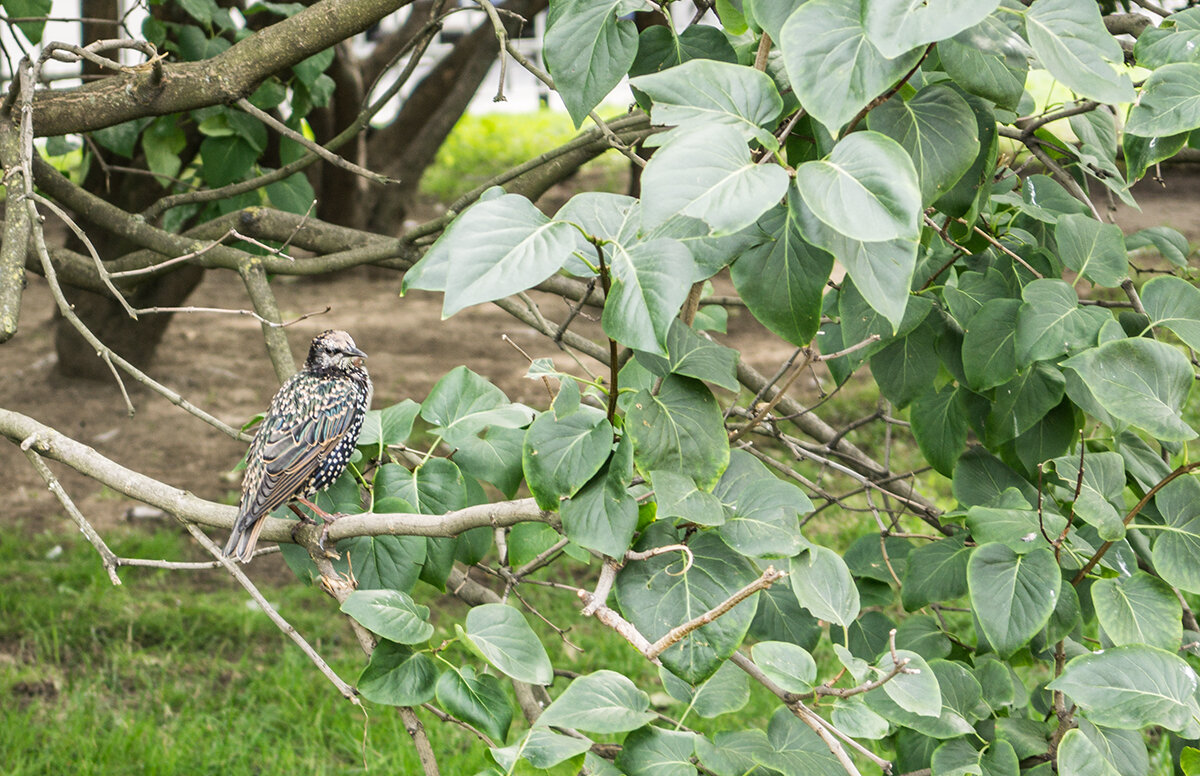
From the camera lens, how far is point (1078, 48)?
51.1 inches

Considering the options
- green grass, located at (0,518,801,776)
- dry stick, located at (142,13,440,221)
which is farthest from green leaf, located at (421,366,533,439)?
green grass, located at (0,518,801,776)

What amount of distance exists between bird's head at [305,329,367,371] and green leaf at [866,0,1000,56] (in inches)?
79.1

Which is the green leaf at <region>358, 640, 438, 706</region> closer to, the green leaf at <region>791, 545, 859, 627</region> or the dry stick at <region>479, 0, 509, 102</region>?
the green leaf at <region>791, 545, 859, 627</region>

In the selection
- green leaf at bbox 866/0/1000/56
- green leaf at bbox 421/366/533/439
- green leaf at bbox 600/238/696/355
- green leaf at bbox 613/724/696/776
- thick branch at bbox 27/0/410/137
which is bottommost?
green leaf at bbox 613/724/696/776

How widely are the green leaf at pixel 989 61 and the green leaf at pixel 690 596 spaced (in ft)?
2.36

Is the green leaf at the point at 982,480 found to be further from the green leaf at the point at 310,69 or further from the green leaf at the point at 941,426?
the green leaf at the point at 310,69

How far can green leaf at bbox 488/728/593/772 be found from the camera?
126 cm

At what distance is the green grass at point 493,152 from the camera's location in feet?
33.2

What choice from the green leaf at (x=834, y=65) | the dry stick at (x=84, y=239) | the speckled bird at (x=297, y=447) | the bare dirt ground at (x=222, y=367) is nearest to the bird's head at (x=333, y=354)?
the speckled bird at (x=297, y=447)

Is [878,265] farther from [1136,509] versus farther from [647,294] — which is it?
[1136,509]

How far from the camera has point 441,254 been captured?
119 centimetres

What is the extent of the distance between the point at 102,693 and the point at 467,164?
786 centimetres

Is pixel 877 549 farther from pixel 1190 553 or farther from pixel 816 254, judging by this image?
pixel 816 254

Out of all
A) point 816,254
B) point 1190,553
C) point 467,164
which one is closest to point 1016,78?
point 816,254
